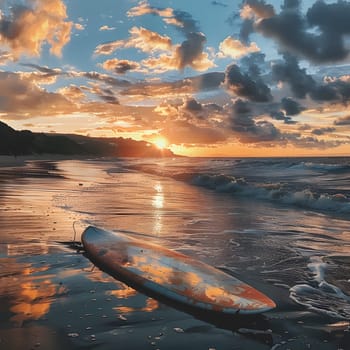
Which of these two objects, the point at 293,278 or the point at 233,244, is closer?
the point at 293,278

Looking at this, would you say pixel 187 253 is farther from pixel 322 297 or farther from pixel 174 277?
pixel 322 297

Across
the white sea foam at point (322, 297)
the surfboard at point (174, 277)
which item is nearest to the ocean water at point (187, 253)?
the white sea foam at point (322, 297)

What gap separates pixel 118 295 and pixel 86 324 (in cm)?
84

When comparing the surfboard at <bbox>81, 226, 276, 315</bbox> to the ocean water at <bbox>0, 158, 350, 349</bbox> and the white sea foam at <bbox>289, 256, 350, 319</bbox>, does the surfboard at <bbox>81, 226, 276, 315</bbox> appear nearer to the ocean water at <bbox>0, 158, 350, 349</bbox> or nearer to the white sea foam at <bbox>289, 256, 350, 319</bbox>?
the ocean water at <bbox>0, 158, 350, 349</bbox>

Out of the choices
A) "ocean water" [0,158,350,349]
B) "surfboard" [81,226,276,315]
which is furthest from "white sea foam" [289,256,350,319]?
"surfboard" [81,226,276,315]

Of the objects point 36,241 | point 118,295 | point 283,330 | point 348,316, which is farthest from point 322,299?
point 36,241

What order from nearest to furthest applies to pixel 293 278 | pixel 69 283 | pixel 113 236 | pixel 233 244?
1. pixel 69 283
2. pixel 293 278
3. pixel 113 236
4. pixel 233 244

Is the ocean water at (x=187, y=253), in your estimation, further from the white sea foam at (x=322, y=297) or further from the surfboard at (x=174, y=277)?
the surfboard at (x=174, y=277)

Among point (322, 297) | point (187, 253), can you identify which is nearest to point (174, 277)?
point (322, 297)

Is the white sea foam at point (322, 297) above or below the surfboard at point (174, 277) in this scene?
below

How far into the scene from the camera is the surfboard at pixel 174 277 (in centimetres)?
429

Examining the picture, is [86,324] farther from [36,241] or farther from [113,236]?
[36,241]

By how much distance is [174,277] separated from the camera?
5078mm

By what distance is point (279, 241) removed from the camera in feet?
27.9
